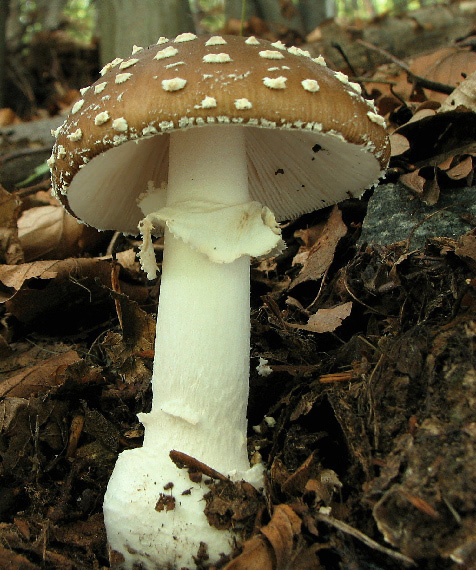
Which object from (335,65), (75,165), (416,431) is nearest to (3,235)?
(75,165)

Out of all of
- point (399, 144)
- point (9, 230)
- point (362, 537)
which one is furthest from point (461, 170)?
point (9, 230)

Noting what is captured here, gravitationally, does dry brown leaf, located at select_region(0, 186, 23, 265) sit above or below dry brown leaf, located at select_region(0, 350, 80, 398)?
above

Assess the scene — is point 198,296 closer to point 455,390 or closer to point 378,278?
point 378,278

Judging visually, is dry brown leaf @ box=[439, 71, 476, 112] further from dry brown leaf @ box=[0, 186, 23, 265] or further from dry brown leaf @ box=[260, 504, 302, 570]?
dry brown leaf @ box=[0, 186, 23, 265]

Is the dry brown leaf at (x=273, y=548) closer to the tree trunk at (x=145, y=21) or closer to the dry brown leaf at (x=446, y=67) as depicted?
the dry brown leaf at (x=446, y=67)

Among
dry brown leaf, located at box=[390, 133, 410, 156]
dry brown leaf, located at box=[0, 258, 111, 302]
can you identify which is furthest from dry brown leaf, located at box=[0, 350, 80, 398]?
dry brown leaf, located at box=[390, 133, 410, 156]

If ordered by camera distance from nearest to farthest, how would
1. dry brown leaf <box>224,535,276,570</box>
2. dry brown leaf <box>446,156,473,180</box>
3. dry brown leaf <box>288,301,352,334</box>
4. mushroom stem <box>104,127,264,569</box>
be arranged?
dry brown leaf <box>224,535,276,570</box>, mushroom stem <box>104,127,264,569</box>, dry brown leaf <box>288,301,352,334</box>, dry brown leaf <box>446,156,473,180</box>

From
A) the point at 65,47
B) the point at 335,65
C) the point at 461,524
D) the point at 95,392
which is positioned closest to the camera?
the point at 461,524
